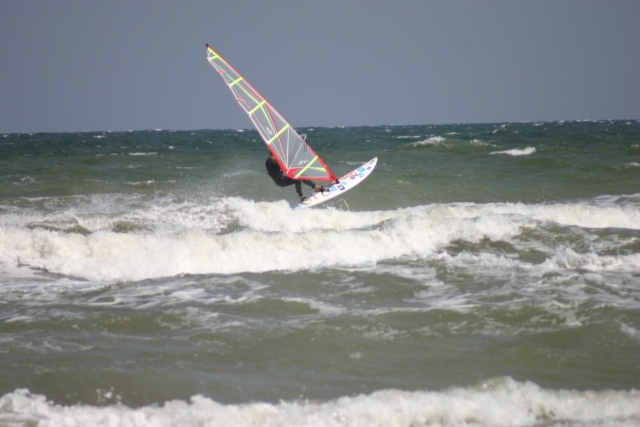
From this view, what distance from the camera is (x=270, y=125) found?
11.2 metres

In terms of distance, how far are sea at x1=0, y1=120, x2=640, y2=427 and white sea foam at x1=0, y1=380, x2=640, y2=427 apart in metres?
0.01

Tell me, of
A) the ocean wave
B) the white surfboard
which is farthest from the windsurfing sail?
the ocean wave

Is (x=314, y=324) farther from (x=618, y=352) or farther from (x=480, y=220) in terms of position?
(x=480, y=220)

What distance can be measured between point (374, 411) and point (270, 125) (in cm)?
783

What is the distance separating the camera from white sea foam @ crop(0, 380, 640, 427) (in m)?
3.84

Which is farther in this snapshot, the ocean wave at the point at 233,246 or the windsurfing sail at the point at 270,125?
the windsurfing sail at the point at 270,125

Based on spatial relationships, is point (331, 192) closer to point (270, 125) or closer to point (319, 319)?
point (270, 125)

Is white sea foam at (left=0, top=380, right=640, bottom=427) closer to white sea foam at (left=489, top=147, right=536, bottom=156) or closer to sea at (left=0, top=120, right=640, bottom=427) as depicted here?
sea at (left=0, top=120, right=640, bottom=427)

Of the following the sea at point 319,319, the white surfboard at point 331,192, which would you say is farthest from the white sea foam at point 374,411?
the white surfboard at point 331,192

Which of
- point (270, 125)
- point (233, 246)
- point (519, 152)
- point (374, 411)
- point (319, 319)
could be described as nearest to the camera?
point (374, 411)

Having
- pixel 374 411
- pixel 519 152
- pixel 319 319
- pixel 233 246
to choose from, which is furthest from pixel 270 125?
pixel 519 152

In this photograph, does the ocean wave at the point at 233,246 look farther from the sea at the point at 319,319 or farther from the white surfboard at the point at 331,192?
the white surfboard at the point at 331,192

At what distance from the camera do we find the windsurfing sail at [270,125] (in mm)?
10906

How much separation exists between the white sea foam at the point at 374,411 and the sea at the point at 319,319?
13 millimetres
